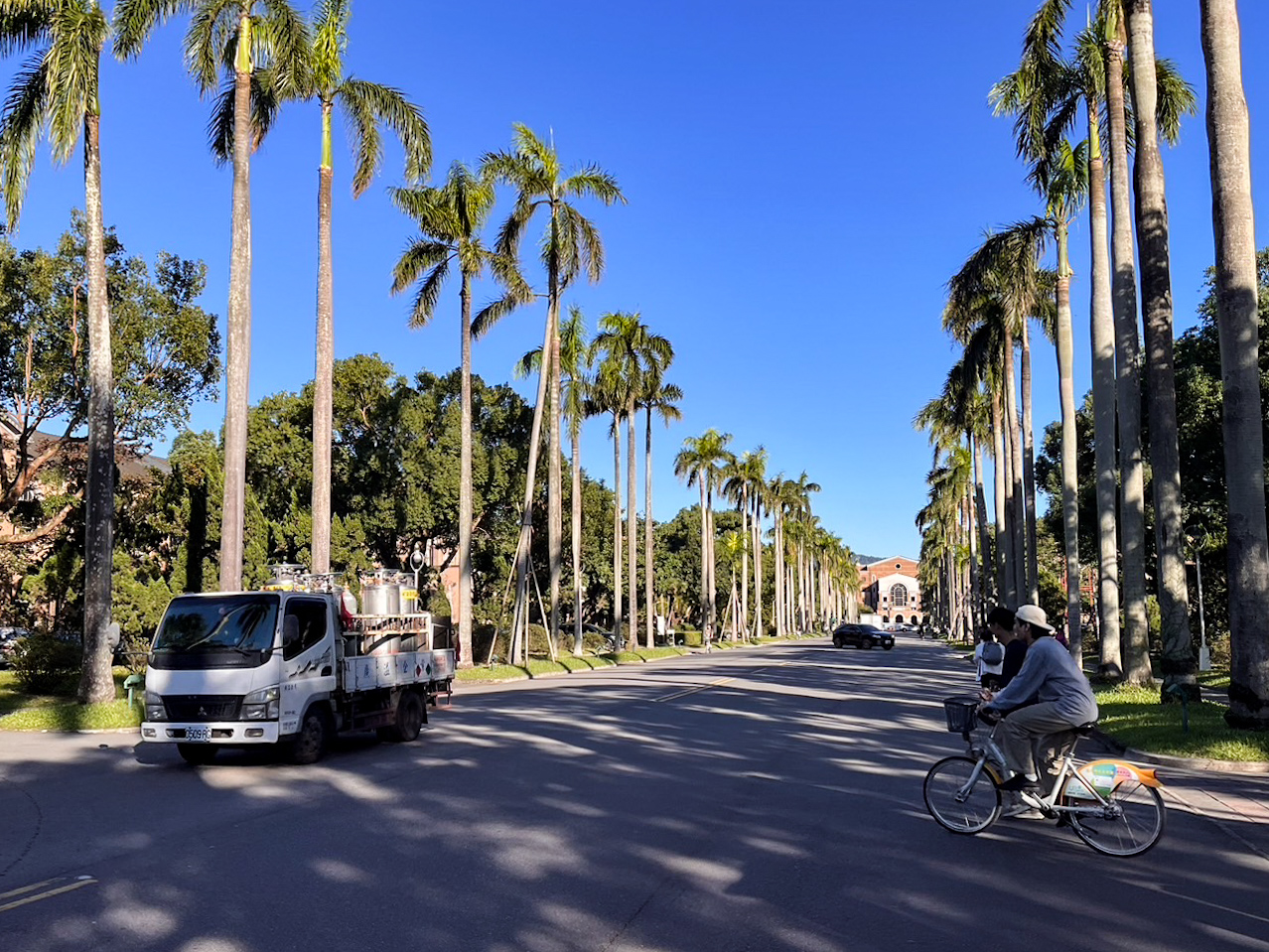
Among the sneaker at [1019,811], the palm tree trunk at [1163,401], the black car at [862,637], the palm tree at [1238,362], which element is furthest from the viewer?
the black car at [862,637]

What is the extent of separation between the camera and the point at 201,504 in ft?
126

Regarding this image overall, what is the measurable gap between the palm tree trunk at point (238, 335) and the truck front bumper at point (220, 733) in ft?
28.8

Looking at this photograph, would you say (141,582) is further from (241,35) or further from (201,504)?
(241,35)

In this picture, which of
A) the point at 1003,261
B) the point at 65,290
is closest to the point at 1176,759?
the point at 1003,261

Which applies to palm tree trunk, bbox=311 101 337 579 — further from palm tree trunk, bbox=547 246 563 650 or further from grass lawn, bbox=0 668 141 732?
palm tree trunk, bbox=547 246 563 650

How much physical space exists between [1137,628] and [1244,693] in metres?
7.40

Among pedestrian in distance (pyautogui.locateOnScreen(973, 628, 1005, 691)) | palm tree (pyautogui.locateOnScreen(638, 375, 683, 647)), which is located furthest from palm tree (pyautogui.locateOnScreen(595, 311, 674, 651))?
pedestrian in distance (pyautogui.locateOnScreen(973, 628, 1005, 691))

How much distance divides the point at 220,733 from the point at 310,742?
3.83ft

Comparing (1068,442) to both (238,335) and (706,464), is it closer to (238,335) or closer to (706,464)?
(238,335)

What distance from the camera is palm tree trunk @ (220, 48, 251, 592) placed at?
21.7 m

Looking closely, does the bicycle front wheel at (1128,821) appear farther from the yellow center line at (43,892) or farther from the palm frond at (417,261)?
the palm frond at (417,261)

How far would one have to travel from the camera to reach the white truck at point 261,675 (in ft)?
41.1

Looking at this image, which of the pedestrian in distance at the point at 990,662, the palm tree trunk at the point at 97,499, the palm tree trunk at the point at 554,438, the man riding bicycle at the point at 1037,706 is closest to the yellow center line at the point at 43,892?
the man riding bicycle at the point at 1037,706

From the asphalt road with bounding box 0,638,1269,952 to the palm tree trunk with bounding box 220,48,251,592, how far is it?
783cm
